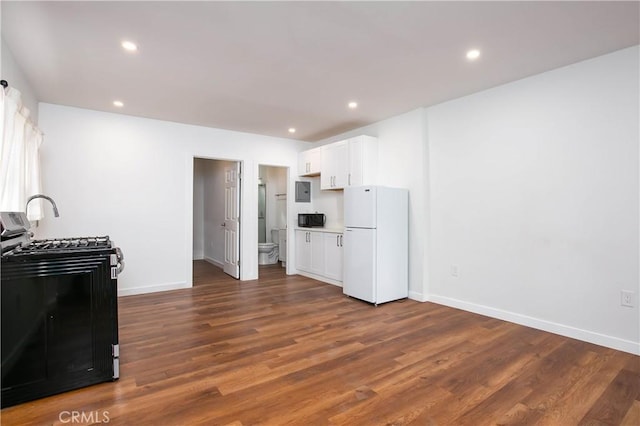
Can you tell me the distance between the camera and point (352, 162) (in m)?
4.76

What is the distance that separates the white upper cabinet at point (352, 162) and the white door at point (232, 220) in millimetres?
1600

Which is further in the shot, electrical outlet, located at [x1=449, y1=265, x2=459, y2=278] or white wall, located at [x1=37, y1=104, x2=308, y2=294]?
white wall, located at [x1=37, y1=104, x2=308, y2=294]

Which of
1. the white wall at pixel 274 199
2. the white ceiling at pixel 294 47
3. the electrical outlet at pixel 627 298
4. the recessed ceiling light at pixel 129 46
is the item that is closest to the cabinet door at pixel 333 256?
the white ceiling at pixel 294 47

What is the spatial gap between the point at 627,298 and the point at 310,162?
4375 mm

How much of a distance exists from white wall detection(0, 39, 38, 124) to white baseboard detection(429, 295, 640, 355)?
4876 mm

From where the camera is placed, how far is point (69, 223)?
4008mm

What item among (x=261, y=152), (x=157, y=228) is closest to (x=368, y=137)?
(x=261, y=152)

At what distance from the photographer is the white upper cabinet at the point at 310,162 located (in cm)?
545

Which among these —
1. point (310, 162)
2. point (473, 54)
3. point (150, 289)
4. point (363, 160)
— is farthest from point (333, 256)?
point (473, 54)

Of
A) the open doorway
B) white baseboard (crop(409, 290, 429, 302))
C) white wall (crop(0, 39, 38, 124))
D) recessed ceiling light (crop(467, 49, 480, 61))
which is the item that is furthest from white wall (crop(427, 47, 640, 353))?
white wall (crop(0, 39, 38, 124))

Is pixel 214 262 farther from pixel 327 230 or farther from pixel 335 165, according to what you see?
pixel 335 165

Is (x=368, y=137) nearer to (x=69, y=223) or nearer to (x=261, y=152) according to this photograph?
(x=261, y=152)

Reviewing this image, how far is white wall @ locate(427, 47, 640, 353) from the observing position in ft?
8.74

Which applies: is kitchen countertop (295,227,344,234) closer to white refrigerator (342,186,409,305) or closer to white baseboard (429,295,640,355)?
white refrigerator (342,186,409,305)
